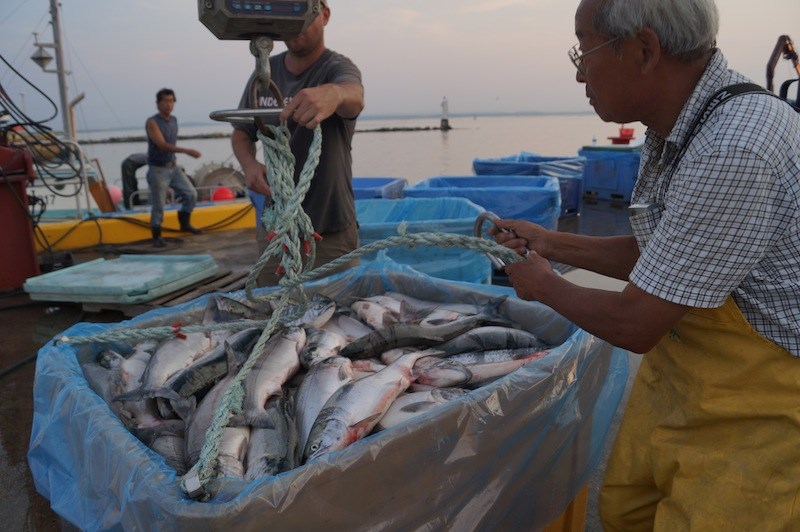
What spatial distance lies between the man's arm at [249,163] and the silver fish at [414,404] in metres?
1.24

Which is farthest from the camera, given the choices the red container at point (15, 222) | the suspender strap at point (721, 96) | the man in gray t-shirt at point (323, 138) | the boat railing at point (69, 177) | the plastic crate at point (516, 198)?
the boat railing at point (69, 177)

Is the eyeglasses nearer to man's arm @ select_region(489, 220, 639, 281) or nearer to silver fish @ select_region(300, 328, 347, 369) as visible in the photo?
man's arm @ select_region(489, 220, 639, 281)

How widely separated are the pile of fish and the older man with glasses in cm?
62

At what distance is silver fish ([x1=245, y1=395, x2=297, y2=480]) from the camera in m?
1.81

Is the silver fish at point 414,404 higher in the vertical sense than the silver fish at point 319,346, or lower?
lower

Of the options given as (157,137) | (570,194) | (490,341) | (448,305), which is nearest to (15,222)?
(157,137)

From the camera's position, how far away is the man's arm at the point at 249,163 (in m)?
2.86

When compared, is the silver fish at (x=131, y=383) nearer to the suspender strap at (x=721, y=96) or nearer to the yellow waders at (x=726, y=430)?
the yellow waders at (x=726, y=430)

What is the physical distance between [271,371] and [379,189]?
5097 mm

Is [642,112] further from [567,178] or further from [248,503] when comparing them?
[567,178]

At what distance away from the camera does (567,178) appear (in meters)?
9.90

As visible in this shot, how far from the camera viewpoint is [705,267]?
145 cm

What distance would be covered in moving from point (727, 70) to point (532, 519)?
163 cm

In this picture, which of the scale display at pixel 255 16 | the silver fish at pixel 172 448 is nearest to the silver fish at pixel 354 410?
the silver fish at pixel 172 448
